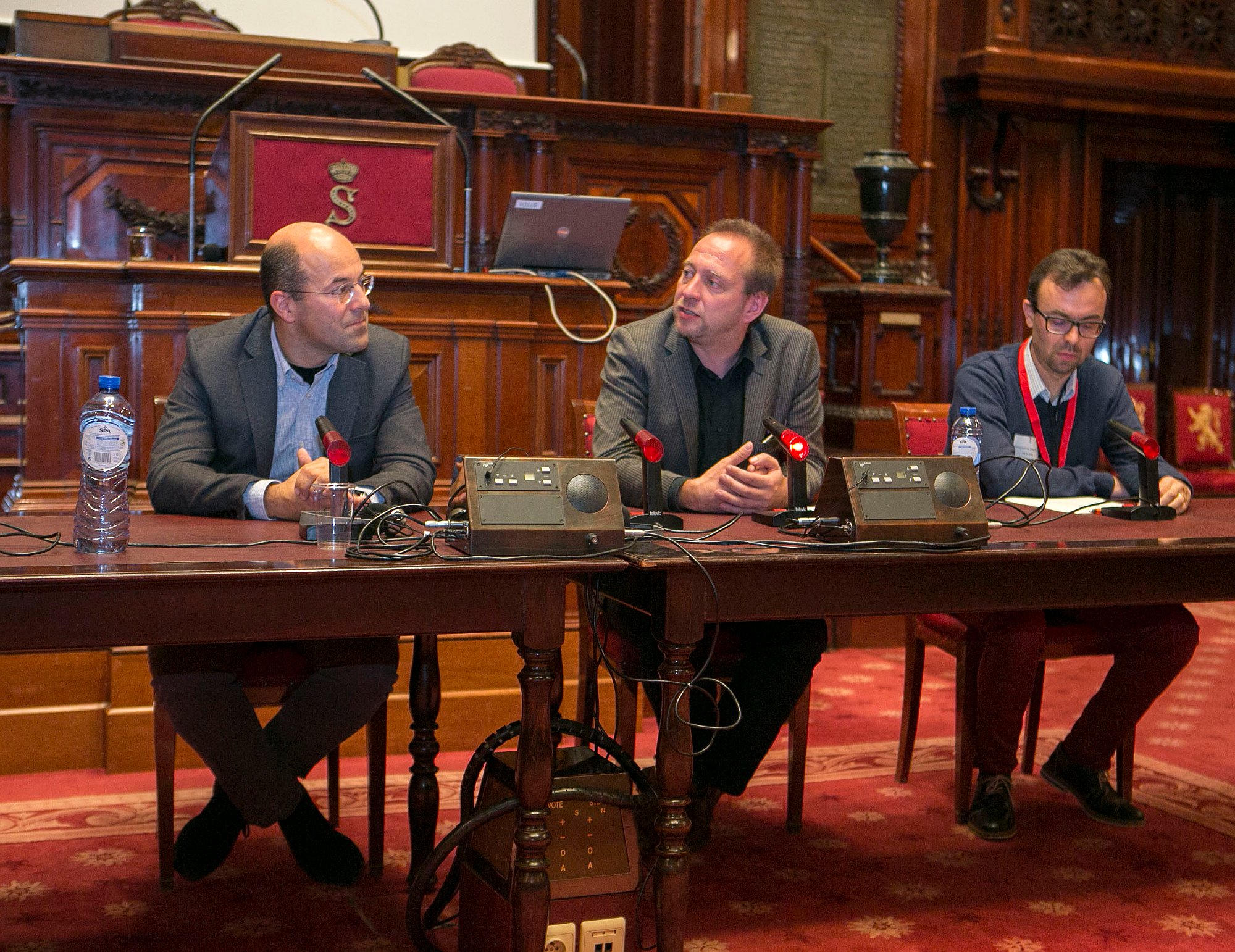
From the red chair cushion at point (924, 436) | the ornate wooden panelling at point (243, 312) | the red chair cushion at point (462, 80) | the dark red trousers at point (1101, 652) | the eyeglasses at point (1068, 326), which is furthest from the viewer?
the red chair cushion at point (462, 80)

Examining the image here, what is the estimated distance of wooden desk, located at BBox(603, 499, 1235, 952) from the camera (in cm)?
188

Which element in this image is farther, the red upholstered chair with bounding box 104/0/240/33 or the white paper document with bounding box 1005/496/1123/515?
the red upholstered chair with bounding box 104/0/240/33

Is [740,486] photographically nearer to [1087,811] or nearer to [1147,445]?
[1147,445]

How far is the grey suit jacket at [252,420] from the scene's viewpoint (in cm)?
242

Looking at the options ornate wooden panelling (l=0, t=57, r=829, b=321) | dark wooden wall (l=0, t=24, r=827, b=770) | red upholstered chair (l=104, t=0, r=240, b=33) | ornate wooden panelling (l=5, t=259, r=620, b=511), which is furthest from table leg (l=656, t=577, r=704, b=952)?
red upholstered chair (l=104, t=0, r=240, b=33)

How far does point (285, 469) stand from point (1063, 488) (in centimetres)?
168

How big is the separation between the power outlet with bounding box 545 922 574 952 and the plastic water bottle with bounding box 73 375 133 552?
0.84m

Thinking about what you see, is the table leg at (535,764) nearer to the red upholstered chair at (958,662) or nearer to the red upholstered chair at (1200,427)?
the red upholstered chair at (958,662)

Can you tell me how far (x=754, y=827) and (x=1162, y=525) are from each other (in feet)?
3.40

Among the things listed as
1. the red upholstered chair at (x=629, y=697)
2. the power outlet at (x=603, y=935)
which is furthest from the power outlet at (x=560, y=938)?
the red upholstered chair at (x=629, y=697)

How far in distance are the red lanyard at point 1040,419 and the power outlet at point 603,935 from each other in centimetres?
166

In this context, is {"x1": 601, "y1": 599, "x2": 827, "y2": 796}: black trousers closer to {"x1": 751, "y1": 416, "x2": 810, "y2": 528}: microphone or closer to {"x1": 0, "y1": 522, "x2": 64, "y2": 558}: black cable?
{"x1": 751, "y1": 416, "x2": 810, "y2": 528}: microphone

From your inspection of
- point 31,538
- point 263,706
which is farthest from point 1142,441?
point 31,538

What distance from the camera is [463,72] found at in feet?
18.4
